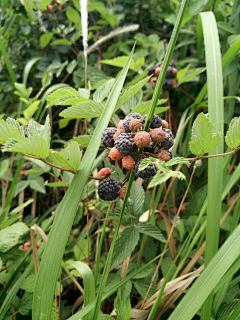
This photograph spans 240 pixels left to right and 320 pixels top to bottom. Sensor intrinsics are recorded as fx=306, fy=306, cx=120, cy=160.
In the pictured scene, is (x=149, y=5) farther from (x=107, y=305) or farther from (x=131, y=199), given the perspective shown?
(x=107, y=305)

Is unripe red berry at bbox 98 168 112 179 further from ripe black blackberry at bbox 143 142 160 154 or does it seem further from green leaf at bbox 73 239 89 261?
green leaf at bbox 73 239 89 261

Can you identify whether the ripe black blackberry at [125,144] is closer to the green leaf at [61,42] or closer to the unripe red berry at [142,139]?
the unripe red berry at [142,139]

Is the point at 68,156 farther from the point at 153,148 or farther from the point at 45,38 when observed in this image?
the point at 45,38

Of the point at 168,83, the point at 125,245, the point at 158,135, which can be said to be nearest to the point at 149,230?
the point at 125,245

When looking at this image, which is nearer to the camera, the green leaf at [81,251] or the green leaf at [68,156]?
the green leaf at [68,156]

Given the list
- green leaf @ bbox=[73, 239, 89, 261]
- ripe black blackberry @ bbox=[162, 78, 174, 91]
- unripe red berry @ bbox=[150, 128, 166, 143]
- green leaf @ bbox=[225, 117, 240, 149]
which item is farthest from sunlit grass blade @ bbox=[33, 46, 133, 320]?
ripe black blackberry @ bbox=[162, 78, 174, 91]

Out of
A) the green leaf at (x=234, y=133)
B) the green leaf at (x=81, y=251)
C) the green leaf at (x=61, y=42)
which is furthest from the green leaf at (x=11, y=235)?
the green leaf at (x=61, y=42)
